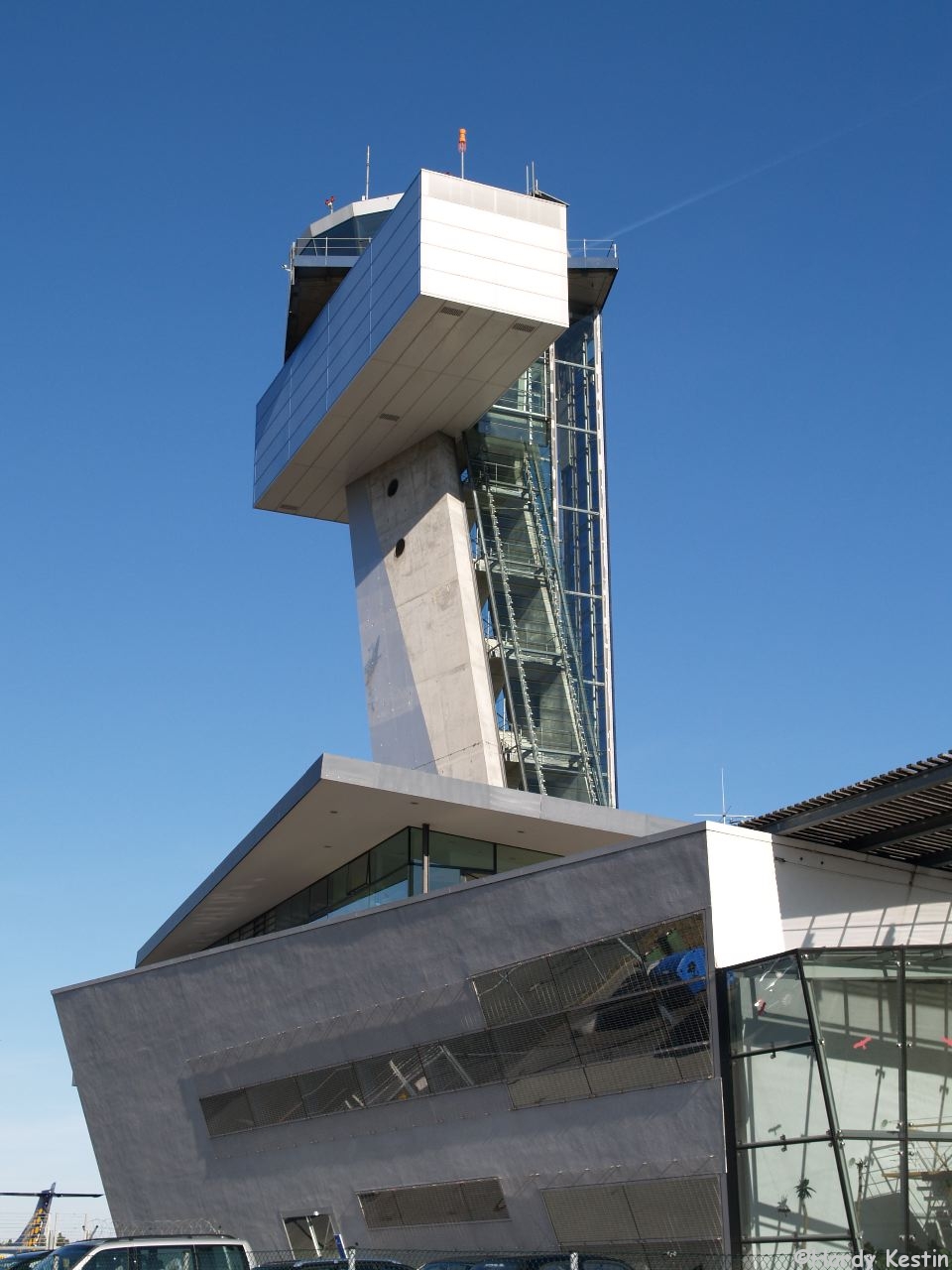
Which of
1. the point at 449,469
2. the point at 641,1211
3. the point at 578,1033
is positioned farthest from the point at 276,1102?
the point at 449,469

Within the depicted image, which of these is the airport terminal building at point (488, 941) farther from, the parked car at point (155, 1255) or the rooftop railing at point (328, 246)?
the parked car at point (155, 1255)

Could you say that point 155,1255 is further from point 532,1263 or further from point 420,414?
point 420,414

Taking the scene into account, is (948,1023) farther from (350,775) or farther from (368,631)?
(368,631)

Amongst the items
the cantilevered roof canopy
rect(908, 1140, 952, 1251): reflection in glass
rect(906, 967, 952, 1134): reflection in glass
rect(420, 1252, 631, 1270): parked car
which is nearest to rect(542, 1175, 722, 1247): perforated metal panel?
rect(420, 1252, 631, 1270): parked car

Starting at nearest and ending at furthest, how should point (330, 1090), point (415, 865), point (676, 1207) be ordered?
point (676, 1207), point (330, 1090), point (415, 865)

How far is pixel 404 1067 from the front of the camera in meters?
23.8

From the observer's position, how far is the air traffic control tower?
111 feet

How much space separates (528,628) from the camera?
37.4 metres

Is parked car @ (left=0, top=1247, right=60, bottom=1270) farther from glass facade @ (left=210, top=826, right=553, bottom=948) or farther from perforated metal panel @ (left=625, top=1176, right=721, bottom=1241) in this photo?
perforated metal panel @ (left=625, top=1176, right=721, bottom=1241)

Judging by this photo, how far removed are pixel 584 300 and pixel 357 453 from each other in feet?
40.0

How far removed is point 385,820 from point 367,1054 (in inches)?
175

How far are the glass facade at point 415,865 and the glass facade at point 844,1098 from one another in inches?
314

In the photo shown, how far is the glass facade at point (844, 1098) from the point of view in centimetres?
1727

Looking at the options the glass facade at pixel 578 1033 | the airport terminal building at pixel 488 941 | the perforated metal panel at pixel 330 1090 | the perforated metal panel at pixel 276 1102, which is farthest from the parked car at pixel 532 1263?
the perforated metal panel at pixel 276 1102
